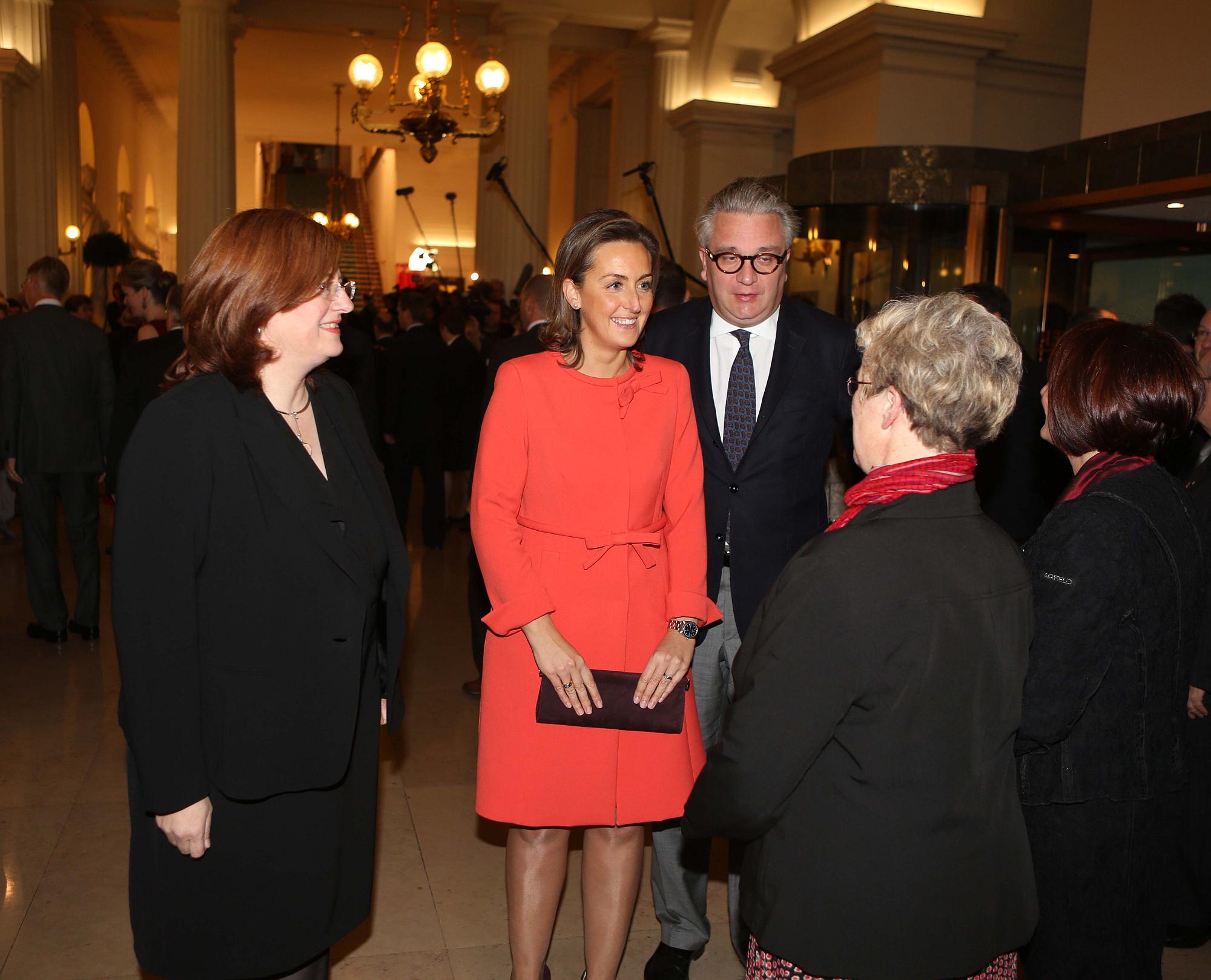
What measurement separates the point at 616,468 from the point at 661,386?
246mm

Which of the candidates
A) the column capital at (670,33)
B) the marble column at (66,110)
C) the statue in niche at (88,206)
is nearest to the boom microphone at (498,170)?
the column capital at (670,33)

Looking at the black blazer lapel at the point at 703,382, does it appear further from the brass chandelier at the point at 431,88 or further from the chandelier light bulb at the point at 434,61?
the chandelier light bulb at the point at 434,61

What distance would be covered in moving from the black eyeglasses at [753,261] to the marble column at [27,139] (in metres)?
11.7

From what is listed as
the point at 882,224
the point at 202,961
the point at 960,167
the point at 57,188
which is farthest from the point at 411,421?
the point at 57,188

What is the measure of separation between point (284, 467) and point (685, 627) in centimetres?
95

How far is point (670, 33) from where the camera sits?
42.9 ft

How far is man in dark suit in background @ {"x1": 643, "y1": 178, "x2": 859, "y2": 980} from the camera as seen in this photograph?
2.62 meters

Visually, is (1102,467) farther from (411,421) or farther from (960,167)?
(411,421)

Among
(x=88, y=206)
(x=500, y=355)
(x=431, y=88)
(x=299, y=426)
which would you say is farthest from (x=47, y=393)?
(x=88, y=206)

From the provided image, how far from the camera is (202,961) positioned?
73.5 inches

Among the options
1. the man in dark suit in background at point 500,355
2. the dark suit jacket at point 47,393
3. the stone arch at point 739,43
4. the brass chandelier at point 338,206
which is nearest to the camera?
the man in dark suit in background at point 500,355

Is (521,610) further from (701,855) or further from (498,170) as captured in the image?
(498,170)

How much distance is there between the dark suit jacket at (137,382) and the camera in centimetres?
510

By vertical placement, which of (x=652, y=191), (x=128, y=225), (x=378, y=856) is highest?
(x=128, y=225)
